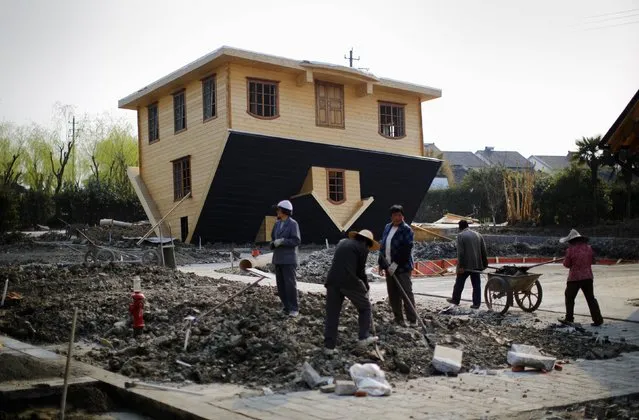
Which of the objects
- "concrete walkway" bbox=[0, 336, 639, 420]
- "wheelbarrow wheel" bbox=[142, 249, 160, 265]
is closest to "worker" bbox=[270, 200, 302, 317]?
"concrete walkway" bbox=[0, 336, 639, 420]

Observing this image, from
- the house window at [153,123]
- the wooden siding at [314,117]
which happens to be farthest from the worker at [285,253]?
the house window at [153,123]

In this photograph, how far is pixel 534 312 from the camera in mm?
12539

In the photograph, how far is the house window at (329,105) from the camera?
28797 millimetres

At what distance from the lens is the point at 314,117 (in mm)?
28500

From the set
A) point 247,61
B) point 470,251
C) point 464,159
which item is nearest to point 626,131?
point 470,251

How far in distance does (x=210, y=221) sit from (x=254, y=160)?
10.4 ft

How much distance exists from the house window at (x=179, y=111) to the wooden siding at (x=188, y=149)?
34 centimetres

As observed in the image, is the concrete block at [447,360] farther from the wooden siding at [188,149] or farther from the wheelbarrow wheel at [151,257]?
the wooden siding at [188,149]

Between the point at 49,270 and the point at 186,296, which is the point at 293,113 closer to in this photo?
the point at 49,270

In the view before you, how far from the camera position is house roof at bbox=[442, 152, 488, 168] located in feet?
286

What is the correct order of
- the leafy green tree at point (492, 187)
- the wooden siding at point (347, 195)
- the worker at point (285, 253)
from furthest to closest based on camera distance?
1. the leafy green tree at point (492, 187)
2. the wooden siding at point (347, 195)
3. the worker at point (285, 253)

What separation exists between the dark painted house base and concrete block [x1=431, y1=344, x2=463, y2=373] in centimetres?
1870

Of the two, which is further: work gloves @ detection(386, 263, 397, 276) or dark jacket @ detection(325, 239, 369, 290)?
work gloves @ detection(386, 263, 397, 276)

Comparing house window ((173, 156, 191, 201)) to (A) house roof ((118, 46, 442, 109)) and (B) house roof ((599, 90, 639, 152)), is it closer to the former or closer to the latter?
(A) house roof ((118, 46, 442, 109))
